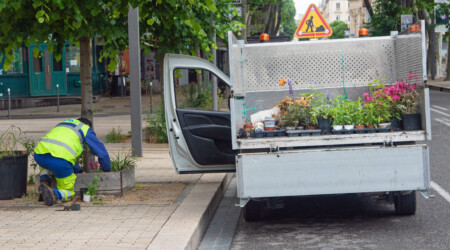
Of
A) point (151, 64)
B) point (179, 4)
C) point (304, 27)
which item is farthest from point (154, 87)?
point (179, 4)

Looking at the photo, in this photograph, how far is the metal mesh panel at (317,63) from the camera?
9.70 metres

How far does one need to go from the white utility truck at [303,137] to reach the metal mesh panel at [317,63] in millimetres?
13

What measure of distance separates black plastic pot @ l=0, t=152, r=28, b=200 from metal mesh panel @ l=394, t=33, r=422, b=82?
459 centimetres

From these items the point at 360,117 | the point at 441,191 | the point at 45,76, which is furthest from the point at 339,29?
the point at 360,117

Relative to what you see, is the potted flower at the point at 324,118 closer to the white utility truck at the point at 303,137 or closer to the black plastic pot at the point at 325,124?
the black plastic pot at the point at 325,124

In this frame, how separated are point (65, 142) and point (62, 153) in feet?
0.42

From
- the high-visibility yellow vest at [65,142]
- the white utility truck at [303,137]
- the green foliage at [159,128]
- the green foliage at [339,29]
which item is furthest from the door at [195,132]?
the green foliage at [339,29]

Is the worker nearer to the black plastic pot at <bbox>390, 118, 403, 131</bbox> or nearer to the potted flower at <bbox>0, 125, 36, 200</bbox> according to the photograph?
the potted flower at <bbox>0, 125, 36, 200</bbox>

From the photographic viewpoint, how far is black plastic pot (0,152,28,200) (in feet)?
28.9

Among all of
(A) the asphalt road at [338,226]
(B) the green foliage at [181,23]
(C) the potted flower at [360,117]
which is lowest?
(A) the asphalt road at [338,226]

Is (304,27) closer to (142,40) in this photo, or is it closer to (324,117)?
(142,40)

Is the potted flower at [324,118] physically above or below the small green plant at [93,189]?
above

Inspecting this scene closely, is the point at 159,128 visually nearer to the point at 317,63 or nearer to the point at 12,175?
the point at 317,63

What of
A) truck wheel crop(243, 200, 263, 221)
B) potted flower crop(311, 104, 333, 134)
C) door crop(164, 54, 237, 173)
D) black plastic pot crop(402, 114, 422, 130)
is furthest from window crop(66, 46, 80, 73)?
black plastic pot crop(402, 114, 422, 130)
